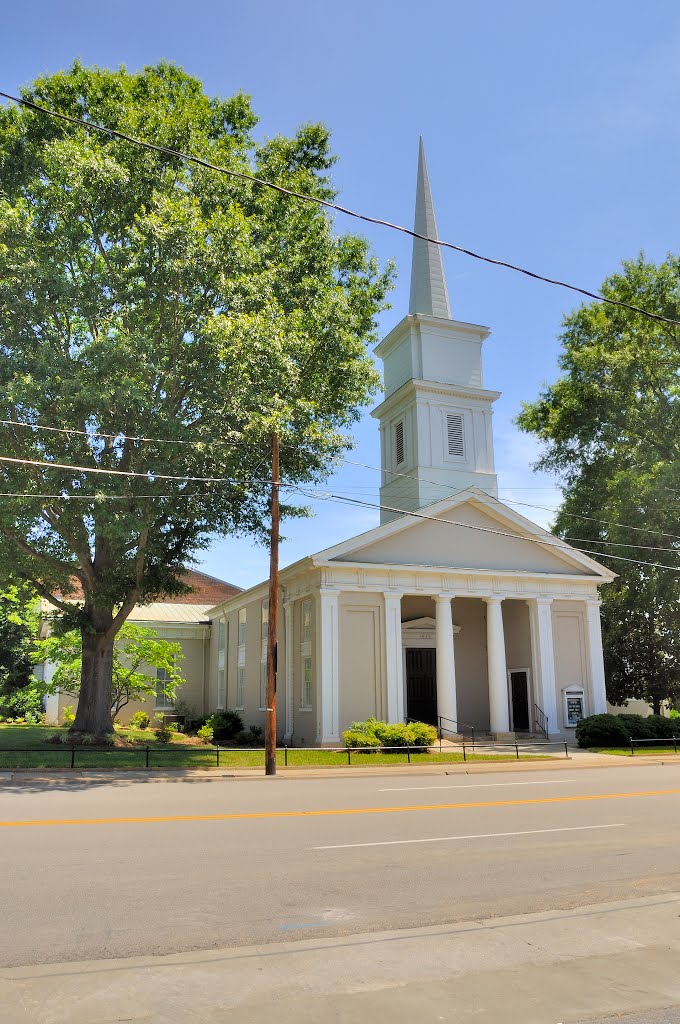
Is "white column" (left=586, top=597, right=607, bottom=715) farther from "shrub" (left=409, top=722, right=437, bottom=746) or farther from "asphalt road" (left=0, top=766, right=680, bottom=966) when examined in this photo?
"asphalt road" (left=0, top=766, right=680, bottom=966)

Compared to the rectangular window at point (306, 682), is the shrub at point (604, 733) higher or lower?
lower

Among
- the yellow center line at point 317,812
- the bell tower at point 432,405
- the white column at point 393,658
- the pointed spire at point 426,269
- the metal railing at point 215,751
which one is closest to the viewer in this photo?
the yellow center line at point 317,812

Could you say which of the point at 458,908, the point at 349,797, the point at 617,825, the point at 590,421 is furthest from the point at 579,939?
the point at 590,421

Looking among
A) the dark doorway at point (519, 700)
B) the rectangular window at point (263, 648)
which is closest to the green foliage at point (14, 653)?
the rectangular window at point (263, 648)

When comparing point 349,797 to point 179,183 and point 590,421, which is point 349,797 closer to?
point 179,183

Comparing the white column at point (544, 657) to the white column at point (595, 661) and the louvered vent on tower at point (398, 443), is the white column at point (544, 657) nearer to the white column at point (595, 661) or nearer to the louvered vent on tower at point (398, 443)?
the white column at point (595, 661)

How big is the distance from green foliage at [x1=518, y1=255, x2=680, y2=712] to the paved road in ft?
80.8

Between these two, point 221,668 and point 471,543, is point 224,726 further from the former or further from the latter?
point 471,543

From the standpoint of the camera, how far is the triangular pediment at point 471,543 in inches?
1200

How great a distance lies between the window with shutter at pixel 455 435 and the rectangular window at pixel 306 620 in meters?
12.1

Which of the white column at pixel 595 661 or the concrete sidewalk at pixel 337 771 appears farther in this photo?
the white column at pixel 595 661

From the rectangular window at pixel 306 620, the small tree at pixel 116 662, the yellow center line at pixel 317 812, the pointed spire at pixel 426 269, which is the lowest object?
the yellow center line at pixel 317 812

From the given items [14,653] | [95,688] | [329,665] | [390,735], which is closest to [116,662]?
[95,688]

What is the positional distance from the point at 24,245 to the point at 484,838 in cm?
1946
